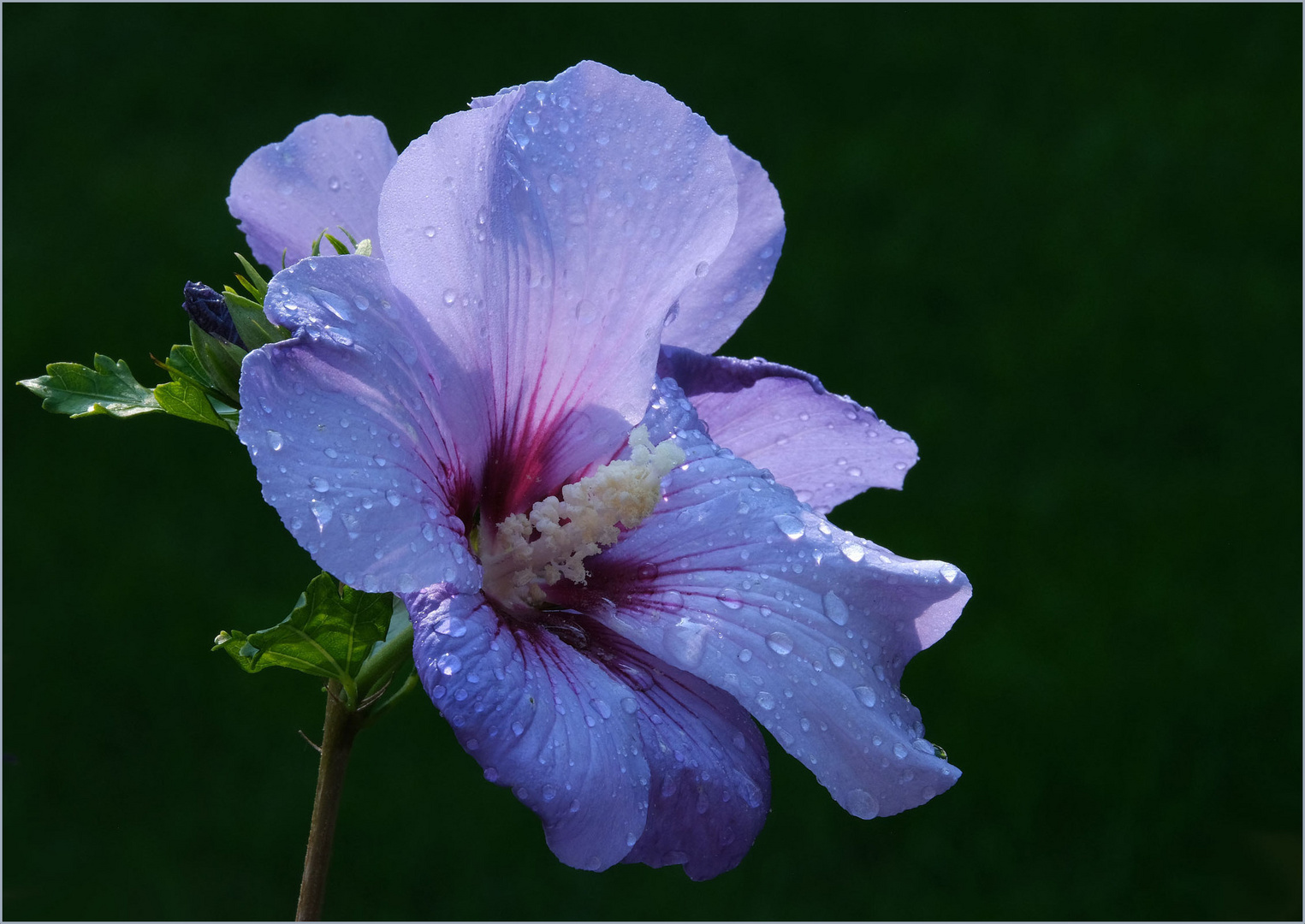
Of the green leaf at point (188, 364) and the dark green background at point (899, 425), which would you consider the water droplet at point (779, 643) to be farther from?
the dark green background at point (899, 425)

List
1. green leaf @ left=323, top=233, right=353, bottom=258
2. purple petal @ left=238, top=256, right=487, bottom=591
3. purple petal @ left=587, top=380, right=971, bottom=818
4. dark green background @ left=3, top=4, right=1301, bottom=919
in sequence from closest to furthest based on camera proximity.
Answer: purple petal @ left=238, top=256, right=487, bottom=591 < purple petal @ left=587, top=380, right=971, bottom=818 < green leaf @ left=323, top=233, right=353, bottom=258 < dark green background @ left=3, top=4, right=1301, bottom=919

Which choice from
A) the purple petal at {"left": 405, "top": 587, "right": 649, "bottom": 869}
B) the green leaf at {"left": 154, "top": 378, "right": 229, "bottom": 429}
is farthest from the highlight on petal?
the green leaf at {"left": 154, "top": 378, "right": 229, "bottom": 429}

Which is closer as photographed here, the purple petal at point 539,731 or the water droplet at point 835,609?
the purple petal at point 539,731

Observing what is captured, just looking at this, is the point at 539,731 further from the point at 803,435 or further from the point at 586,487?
the point at 803,435

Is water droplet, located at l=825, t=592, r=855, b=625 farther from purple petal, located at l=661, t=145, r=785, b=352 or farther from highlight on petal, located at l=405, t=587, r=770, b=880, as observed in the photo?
purple petal, located at l=661, t=145, r=785, b=352

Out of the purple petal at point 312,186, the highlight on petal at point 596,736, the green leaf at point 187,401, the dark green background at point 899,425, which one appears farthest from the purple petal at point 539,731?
the dark green background at point 899,425
